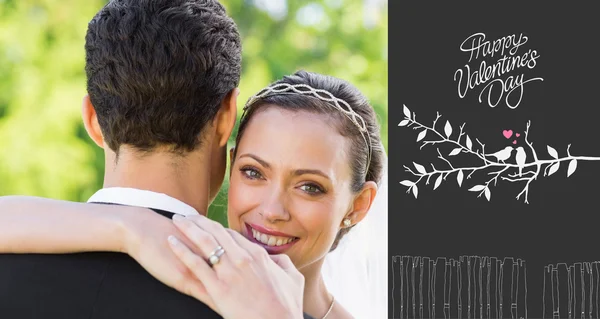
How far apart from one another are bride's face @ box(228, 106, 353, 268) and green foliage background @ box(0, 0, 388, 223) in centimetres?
467

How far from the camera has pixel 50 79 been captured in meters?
9.39

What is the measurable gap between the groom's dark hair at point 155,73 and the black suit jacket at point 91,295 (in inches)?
15.0

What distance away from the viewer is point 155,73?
7.14 ft

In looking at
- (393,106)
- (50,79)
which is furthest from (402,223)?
(50,79)

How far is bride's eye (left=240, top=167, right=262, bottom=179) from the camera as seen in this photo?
10.5ft

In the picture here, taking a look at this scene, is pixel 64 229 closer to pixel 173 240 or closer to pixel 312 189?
pixel 173 240

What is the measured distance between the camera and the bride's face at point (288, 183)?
311 centimetres

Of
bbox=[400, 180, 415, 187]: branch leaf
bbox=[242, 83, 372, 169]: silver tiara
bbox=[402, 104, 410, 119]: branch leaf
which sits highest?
bbox=[402, 104, 410, 119]: branch leaf

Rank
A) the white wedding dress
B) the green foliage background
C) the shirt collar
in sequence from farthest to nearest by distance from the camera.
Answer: the green foliage background, the white wedding dress, the shirt collar

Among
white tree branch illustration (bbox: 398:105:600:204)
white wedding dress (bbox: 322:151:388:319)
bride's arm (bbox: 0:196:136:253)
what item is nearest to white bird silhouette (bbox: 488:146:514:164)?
white tree branch illustration (bbox: 398:105:600:204)

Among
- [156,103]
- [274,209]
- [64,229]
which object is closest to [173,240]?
[64,229]

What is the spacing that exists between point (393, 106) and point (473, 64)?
33.3 inches

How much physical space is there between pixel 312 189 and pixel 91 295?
4.49ft

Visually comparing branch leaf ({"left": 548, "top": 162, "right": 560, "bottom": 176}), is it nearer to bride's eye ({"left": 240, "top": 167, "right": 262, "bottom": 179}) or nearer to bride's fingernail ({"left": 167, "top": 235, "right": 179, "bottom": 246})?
bride's eye ({"left": 240, "top": 167, "right": 262, "bottom": 179})
